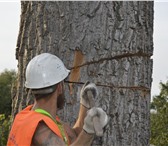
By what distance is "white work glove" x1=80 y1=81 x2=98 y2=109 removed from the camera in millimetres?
2669

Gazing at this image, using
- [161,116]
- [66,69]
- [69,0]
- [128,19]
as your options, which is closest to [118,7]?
[128,19]

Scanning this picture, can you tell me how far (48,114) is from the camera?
2.62 meters

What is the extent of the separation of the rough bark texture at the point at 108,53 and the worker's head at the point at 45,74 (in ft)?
0.46

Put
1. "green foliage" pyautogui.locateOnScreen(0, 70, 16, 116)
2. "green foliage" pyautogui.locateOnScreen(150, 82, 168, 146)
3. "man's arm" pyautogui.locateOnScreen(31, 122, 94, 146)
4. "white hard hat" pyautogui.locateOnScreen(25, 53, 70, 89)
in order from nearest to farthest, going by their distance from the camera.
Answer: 1. "man's arm" pyautogui.locateOnScreen(31, 122, 94, 146)
2. "white hard hat" pyautogui.locateOnScreen(25, 53, 70, 89)
3. "green foliage" pyautogui.locateOnScreen(150, 82, 168, 146)
4. "green foliage" pyautogui.locateOnScreen(0, 70, 16, 116)

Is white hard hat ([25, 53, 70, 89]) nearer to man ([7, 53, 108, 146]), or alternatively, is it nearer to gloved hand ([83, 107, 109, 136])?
man ([7, 53, 108, 146])

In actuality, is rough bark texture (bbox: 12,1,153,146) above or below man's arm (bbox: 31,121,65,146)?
above

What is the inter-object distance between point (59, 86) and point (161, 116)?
62.1ft

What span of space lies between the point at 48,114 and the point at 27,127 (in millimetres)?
172

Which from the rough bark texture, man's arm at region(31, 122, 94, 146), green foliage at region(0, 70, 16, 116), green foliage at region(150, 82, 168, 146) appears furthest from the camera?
green foliage at region(0, 70, 16, 116)

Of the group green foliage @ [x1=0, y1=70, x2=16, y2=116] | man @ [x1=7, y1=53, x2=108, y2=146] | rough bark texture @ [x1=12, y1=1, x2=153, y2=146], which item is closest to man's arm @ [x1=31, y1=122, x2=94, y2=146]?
man @ [x1=7, y1=53, x2=108, y2=146]

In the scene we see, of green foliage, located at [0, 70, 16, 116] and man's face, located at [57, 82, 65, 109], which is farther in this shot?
green foliage, located at [0, 70, 16, 116]

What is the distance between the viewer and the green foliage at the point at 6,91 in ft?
96.8

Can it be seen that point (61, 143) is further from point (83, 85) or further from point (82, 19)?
point (82, 19)

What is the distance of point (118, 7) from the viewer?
2.80 metres
